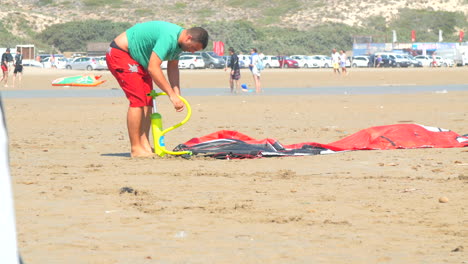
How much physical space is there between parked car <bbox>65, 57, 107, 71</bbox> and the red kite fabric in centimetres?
5890

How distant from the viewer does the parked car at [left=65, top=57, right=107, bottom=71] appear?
224 ft

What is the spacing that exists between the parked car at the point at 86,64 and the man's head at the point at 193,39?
59.6m

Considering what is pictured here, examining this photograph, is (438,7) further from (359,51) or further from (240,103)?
(240,103)

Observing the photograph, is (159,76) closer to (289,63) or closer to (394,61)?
(394,61)

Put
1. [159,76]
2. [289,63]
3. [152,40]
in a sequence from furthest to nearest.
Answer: [289,63], [152,40], [159,76]

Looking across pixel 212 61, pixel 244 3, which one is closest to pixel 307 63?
pixel 212 61

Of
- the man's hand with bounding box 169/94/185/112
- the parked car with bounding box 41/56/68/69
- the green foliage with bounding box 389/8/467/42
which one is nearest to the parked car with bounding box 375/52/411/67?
the parked car with bounding box 41/56/68/69

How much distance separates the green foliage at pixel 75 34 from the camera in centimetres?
10081

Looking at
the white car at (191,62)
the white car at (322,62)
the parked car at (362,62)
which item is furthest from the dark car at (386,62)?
the white car at (191,62)

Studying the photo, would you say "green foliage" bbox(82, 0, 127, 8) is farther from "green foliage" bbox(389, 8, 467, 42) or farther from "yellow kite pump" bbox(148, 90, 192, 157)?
"yellow kite pump" bbox(148, 90, 192, 157)

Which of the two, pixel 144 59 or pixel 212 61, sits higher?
pixel 144 59

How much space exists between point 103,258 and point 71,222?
1.09 metres

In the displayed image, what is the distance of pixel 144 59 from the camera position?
9547 mm

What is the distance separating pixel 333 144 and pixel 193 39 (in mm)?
2111
